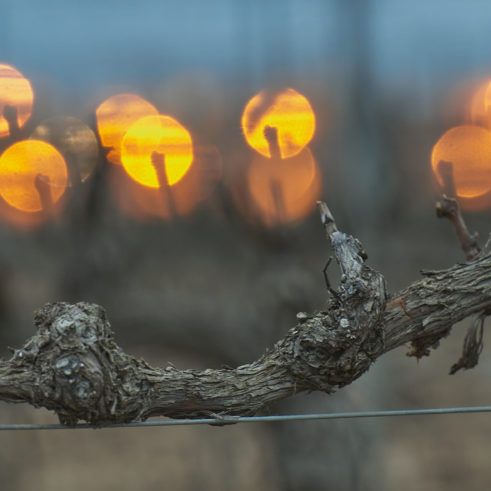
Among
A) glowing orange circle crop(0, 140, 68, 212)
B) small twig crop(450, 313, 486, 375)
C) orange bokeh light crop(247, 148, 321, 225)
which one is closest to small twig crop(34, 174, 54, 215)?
glowing orange circle crop(0, 140, 68, 212)

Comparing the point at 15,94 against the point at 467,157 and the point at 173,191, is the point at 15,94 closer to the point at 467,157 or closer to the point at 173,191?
the point at 173,191

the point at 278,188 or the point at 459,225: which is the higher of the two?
the point at 459,225

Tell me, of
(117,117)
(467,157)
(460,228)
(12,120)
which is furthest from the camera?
(467,157)

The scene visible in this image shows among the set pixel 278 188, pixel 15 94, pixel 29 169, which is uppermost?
pixel 15 94

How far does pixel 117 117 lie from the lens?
143 cm

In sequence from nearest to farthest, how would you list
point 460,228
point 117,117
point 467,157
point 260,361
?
point 260,361 → point 460,228 → point 117,117 → point 467,157

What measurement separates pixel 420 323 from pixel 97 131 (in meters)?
1.01

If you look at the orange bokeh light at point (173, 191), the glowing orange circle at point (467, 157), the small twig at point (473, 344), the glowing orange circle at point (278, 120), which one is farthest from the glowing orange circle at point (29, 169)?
the small twig at point (473, 344)

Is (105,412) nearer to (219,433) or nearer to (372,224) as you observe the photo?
A: (372,224)

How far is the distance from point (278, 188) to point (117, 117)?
1.21 ft

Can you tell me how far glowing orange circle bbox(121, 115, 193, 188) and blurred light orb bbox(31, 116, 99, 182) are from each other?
0.21ft

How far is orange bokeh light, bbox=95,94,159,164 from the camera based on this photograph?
1413mm

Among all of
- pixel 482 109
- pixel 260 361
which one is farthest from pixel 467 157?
pixel 260 361

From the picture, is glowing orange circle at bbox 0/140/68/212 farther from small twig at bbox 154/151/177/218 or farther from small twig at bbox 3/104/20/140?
small twig at bbox 154/151/177/218
